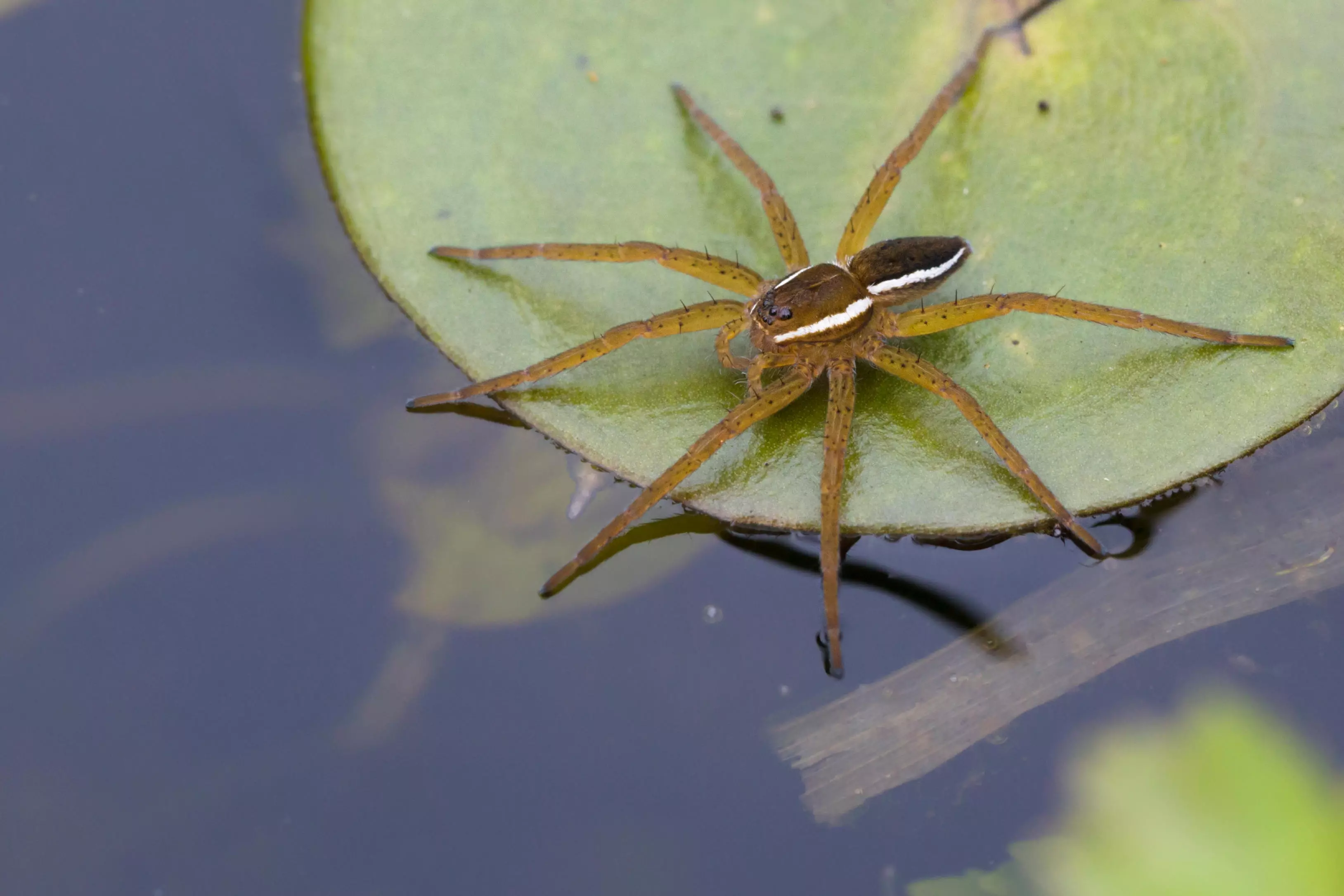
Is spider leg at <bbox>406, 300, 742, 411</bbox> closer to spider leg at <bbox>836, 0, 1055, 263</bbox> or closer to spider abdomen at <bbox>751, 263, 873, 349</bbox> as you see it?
spider abdomen at <bbox>751, 263, 873, 349</bbox>

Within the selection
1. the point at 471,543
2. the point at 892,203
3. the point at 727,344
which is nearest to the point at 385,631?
the point at 471,543

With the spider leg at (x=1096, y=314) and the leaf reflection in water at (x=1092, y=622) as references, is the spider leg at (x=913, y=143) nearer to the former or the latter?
the spider leg at (x=1096, y=314)

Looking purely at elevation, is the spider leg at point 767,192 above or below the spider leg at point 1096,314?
above

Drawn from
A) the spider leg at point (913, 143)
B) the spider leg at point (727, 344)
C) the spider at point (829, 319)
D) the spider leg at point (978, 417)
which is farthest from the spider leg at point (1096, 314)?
the spider leg at point (727, 344)

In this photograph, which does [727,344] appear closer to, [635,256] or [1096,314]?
[635,256]

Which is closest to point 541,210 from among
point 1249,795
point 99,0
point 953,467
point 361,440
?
point 361,440

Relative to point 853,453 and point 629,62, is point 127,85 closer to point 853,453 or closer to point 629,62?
point 629,62
